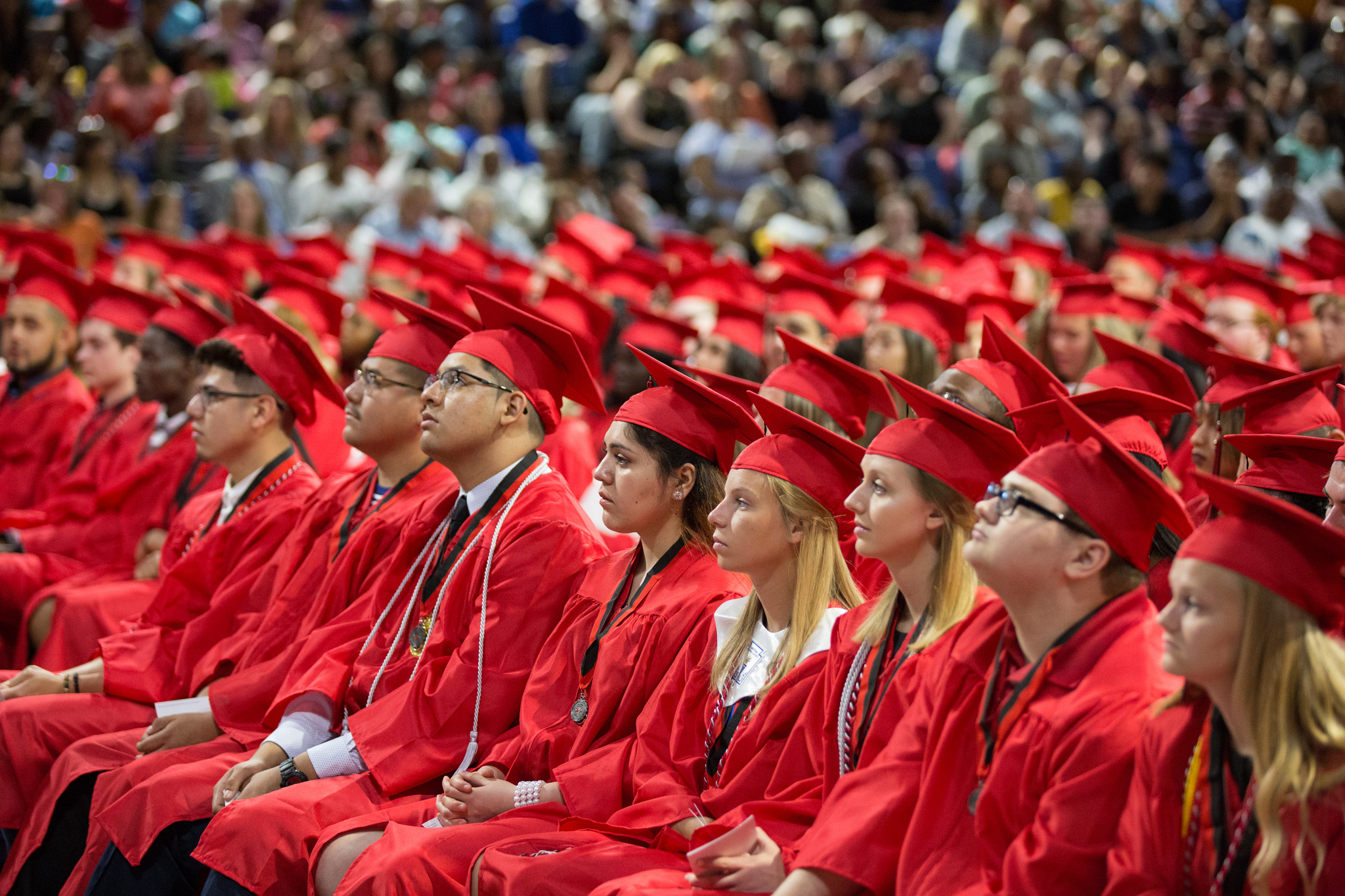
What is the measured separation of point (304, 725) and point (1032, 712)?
2088 mm

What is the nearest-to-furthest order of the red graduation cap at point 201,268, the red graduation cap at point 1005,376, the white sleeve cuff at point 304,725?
the white sleeve cuff at point 304,725
the red graduation cap at point 1005,376
the red graduation cap at point 201,268

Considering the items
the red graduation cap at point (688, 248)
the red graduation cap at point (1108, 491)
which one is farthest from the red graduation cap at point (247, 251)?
the red graduation cap at point (1108, 491)

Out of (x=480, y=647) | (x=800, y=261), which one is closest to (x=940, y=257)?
(x=800, y=261)

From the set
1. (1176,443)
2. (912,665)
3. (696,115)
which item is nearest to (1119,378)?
(1176,443)

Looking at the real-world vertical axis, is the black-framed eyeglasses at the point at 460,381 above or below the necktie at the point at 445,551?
above

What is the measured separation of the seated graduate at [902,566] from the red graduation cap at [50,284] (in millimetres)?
4736

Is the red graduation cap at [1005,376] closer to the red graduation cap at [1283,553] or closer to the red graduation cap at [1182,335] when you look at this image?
the red graduation cap at [1283,553]

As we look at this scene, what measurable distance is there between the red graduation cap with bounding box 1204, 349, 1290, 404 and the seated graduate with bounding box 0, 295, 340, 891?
9.21 feet

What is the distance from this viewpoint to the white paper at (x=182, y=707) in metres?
3.97

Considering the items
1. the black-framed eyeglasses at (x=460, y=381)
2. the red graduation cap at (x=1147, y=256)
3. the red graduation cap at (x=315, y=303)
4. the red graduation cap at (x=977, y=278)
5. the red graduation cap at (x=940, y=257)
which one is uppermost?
the black-framed eyeglasses at (x=460, y=381)

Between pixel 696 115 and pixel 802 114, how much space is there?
112 centimetres

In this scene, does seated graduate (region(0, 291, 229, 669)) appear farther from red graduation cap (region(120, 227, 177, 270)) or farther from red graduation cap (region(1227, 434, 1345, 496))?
red graduation cap (region(1227, 434, 1345, 496))

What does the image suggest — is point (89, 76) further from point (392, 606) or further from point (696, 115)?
point (392, 606)

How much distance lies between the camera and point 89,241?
34.6 feet
